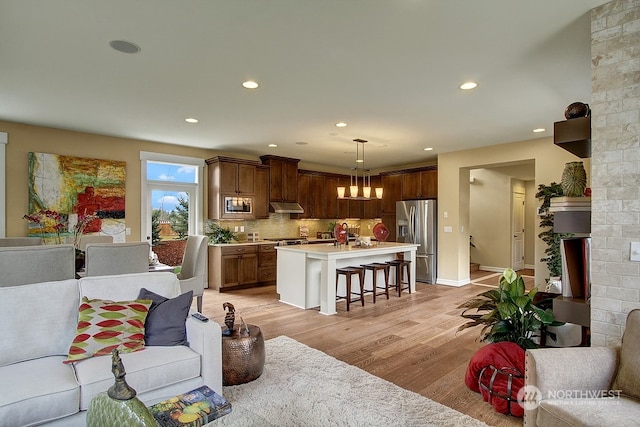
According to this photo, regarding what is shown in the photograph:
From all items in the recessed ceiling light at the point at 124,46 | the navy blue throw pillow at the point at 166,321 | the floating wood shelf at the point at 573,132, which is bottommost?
the navy blue throw pillow at the point at 166,321

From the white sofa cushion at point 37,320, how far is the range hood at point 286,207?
5081mm

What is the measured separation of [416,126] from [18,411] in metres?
4.97

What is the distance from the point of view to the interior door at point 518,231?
28.8 feet

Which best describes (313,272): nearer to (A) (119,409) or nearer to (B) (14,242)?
(B) (14,242)

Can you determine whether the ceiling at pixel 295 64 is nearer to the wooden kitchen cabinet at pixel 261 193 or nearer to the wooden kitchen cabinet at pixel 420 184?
the wooden kitchen cabinet at pixel 261 193

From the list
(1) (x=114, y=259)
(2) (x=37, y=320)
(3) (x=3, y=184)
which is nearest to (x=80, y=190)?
(3) (x=3, y=184)

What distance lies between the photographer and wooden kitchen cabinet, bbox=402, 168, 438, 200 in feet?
24.4

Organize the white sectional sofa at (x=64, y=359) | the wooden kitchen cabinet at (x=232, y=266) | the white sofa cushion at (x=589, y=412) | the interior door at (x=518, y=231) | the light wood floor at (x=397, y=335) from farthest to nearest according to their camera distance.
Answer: the interior door at (x=518, y=231) → the wooden kitchen cabinet at (x=232, y=266) → the light wood floor at (x=397, y=335) → the white sectional sofa at (x=64, y=359) → the white sofa cushion at (x=589, y=412)

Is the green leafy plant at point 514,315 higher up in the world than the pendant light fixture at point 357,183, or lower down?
lower down

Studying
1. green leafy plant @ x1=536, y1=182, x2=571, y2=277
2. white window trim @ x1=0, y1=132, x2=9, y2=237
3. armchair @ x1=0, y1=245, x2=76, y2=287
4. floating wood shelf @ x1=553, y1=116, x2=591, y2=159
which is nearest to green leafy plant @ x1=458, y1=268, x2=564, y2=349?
floating wood shelf @ x1=553, y1=116, x2=591, y2=159

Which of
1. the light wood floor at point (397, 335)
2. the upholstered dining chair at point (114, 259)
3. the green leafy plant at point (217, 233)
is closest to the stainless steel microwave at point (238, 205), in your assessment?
the green leafy plant at point (217, 233)

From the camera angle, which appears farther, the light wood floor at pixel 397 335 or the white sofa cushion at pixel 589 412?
the light wood floor at pixel 397 335

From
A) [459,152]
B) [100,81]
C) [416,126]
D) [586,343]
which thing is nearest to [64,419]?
[100,81]

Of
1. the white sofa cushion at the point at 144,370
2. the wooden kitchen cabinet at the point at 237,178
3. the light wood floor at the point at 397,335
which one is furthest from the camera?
the wooden kitchen cabinet at the point at 237,178
